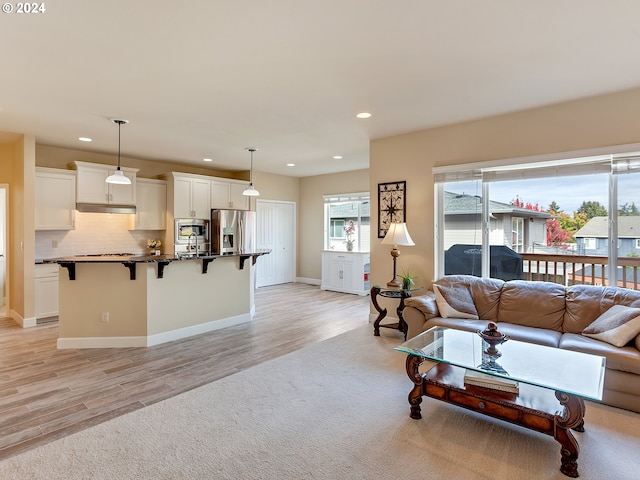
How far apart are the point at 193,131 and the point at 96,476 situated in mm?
4083

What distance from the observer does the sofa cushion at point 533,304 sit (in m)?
3.48

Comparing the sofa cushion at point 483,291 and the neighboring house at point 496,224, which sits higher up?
the neighboring house at point 496,224

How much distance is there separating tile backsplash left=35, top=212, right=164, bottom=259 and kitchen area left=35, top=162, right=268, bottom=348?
2 centimetres

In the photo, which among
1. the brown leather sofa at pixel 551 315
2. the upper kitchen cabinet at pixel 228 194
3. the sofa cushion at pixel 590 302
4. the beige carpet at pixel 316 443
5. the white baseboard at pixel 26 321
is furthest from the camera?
the upper kitchen cabinet at pixel 228 194

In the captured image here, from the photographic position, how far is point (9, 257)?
18.7ft

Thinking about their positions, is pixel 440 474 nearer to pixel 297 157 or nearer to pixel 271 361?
pixel 271 361

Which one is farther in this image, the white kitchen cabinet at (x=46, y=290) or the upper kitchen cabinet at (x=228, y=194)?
the upper kitchen cabinet at (x=228, y=194)

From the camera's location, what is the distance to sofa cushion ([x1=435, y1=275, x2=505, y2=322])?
3842mm

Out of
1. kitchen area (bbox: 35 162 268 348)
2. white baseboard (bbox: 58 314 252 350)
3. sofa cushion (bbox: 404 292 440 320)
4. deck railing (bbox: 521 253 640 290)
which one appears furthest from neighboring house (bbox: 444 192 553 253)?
white baseboard (bbox: 58 314 252 350)

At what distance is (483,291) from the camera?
3.97 m

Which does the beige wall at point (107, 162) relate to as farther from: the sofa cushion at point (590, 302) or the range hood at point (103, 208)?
the sofa cushion at point (590, 302)

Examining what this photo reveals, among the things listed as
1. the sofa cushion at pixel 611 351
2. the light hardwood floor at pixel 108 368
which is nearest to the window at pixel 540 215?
the sofa cushion at pixel 611 351

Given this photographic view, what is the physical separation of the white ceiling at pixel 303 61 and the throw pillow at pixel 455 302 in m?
2.04

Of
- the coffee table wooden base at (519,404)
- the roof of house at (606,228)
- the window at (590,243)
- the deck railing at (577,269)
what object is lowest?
the coffee table wooden base at (519,404)
